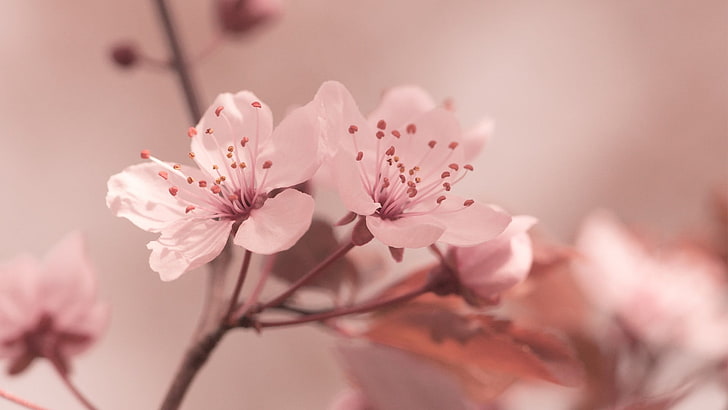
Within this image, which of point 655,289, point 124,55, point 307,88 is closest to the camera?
point 124,55

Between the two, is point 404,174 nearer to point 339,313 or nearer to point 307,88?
point 339,313

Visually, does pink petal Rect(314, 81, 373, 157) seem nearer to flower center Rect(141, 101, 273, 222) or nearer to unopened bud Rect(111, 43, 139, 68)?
flower center Rect(141, 101, 273, 222)

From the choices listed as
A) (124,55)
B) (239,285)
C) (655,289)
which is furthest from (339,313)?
(655,289)

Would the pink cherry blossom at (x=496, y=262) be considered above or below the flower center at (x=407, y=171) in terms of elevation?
below

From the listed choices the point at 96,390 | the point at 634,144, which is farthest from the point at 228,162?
the point at 634,144

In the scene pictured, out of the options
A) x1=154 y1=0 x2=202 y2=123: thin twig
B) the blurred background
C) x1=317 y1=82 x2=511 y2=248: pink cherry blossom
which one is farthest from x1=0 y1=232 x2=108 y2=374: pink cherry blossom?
the blurred background

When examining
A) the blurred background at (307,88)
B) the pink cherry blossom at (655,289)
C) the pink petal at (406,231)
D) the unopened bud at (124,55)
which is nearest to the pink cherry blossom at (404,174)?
the pink petal at (406,231)

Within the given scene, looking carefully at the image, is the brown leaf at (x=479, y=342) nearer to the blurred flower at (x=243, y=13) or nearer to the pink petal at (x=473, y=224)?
the pink petal at (x=473, y=224)

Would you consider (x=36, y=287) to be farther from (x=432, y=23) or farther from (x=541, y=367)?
(x=432, y=23)
